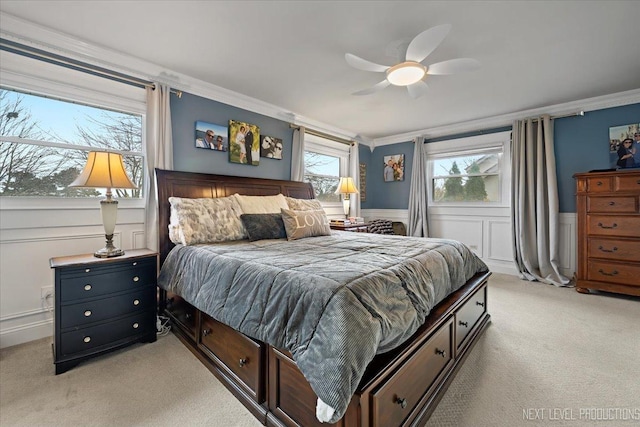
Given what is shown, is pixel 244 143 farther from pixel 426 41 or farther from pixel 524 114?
pixel 524 114

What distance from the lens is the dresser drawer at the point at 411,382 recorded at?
1147 mm

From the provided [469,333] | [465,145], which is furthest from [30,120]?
[465,145]

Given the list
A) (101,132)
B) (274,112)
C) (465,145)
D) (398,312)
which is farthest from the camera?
(465,145)

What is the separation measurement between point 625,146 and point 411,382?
4396mm

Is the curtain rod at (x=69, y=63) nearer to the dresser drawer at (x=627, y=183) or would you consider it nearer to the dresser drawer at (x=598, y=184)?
the dresser drawer at (x=598, y=184)

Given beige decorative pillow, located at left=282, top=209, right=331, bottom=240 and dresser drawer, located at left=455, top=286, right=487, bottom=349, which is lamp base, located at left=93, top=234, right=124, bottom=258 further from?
dresser drawer, located at left=455, top=286, right=487, bottom=349

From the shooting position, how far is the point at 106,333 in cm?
201

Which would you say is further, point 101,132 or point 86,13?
point 101,132

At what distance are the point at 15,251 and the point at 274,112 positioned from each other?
305cm

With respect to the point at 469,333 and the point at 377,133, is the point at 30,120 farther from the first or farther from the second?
the point at 377,133

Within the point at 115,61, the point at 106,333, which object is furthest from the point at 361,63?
the point at 106,333

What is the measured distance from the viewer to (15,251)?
7.15ft

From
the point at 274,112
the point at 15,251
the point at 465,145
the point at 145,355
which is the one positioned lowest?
the point at 145,355

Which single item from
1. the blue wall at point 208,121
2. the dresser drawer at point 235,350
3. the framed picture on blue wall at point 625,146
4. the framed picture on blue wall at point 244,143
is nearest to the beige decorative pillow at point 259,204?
the blue wall at point 208,121
